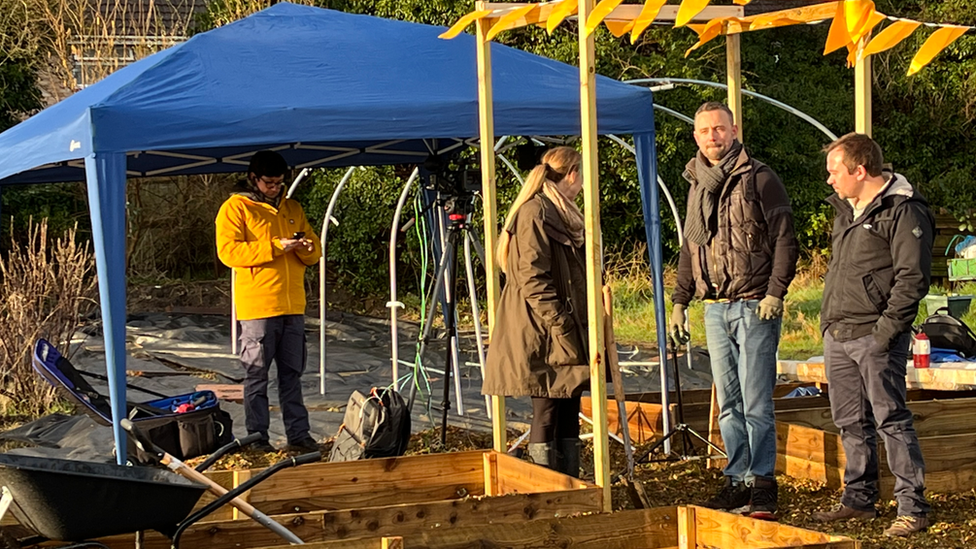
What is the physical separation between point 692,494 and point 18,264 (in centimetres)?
568

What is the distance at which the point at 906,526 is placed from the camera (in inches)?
198

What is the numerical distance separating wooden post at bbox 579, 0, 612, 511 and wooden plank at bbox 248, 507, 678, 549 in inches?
24.7

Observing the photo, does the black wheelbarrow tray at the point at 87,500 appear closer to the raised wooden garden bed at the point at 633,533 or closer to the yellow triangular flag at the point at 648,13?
the raised wooden garden bed at the point at 633,533

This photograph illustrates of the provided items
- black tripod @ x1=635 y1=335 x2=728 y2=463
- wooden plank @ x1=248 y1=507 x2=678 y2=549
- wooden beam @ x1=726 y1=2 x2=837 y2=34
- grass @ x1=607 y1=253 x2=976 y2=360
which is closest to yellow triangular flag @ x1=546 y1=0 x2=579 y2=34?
wooden beam @ x1=726 y1=2 x2=837 y2=34

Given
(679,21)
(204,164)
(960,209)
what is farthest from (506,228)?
(960,209)

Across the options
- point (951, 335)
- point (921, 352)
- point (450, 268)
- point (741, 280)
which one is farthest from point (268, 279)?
point (951, 335)

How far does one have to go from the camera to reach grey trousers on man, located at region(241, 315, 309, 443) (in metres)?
7.18

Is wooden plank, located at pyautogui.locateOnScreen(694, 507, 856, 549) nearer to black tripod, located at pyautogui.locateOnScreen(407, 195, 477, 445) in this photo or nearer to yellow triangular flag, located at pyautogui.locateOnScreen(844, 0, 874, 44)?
yellow triangular flag, located at pyautogui.locateOnScreen(844, 0, 874, 44)

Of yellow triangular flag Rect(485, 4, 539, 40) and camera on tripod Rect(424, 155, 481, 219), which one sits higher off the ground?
yellow triangular flag Rect(485, 4, 539, 40)

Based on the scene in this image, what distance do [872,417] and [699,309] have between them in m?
8.63

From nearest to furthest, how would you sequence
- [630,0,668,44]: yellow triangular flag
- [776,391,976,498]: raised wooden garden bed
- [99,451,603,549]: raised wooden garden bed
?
[99,451,603,549]: raised wooden garden bed, [630,0,668,44]: yellow triangular flag, [776,391,976,498]: raised wooden garden bed

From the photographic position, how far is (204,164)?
894cm

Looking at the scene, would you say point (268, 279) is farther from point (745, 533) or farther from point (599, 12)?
point (745, 533)

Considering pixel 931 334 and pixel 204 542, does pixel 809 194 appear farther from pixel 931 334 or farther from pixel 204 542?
pixel 204 542
